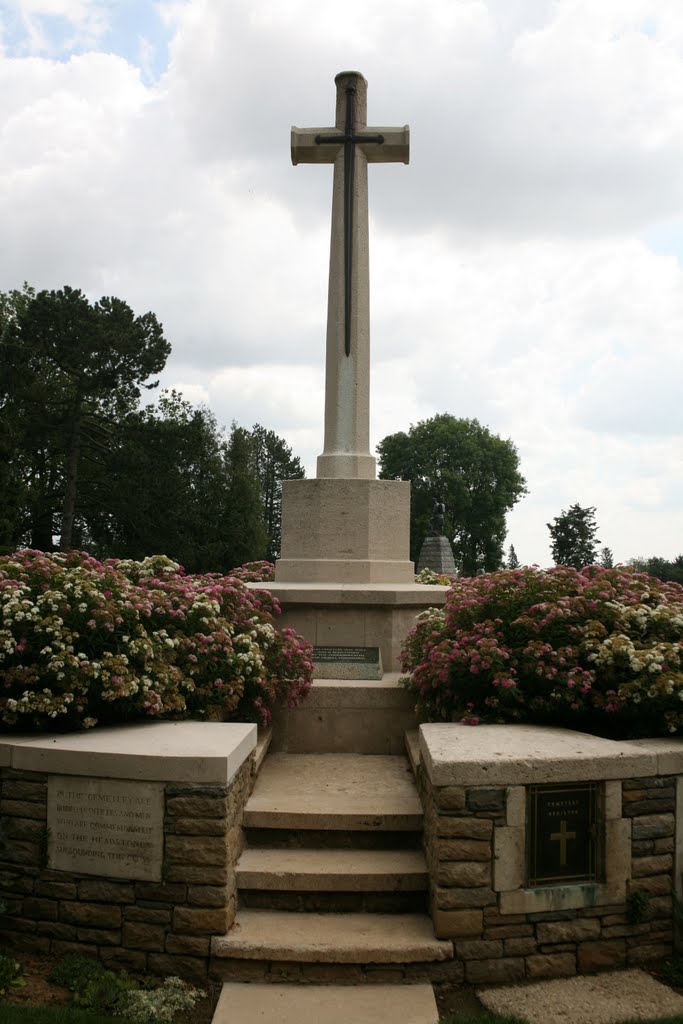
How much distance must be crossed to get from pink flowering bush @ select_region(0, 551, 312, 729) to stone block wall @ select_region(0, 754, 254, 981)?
22.8 inches

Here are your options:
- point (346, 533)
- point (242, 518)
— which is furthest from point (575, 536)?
point (242, 518)

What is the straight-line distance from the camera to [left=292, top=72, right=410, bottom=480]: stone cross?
318 inches

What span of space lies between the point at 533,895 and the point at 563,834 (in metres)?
0.32

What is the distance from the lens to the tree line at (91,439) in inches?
862

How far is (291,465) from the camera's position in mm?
53281

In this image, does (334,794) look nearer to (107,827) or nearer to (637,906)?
(107,827)

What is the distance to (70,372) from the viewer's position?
22.5 meters

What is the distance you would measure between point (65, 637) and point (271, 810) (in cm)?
152

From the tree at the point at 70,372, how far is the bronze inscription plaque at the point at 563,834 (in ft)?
65.8

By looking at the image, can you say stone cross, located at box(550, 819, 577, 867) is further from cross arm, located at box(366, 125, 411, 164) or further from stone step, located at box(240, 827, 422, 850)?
cross arm, located at box(366, 125, 411, 164)

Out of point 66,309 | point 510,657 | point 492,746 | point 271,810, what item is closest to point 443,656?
point 510,657

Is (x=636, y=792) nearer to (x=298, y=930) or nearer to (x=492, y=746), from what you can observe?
(x=492, y=746)

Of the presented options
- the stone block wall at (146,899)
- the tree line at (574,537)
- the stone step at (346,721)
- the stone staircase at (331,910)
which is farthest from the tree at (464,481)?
the stone block wall at (146,899)

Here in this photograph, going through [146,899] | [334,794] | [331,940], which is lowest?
[331,940]
